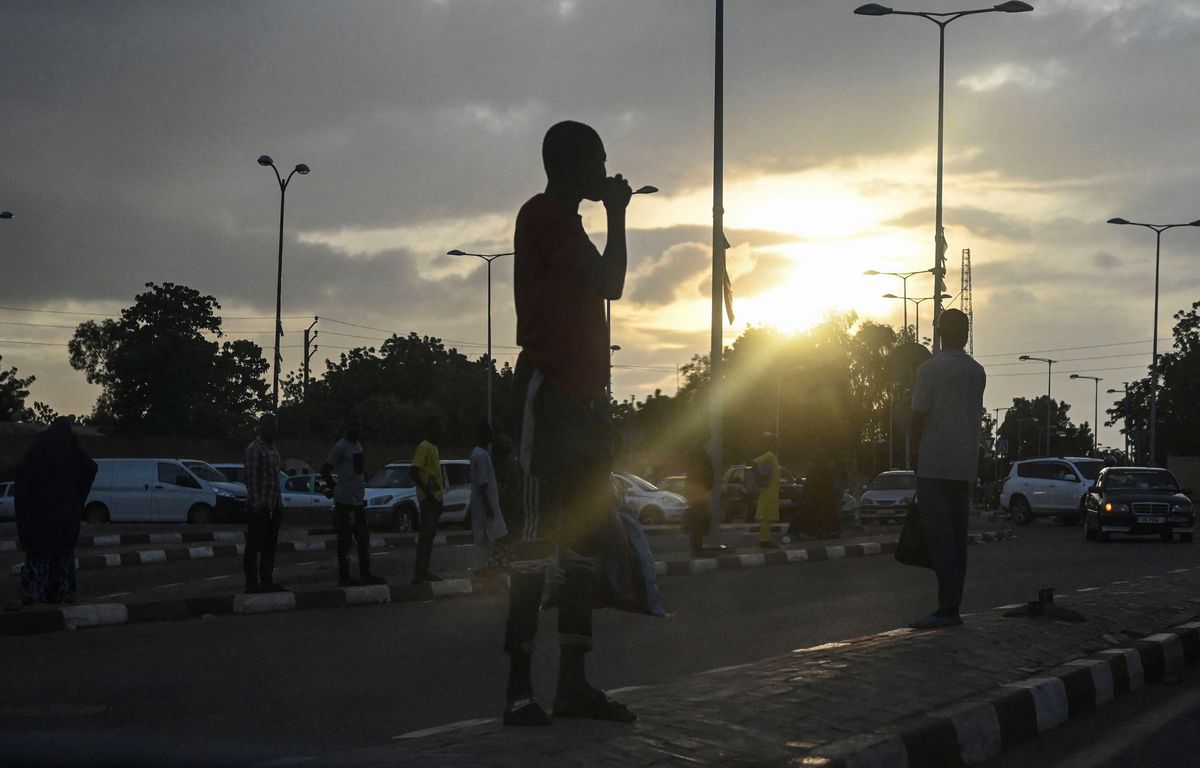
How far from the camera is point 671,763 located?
4.49 metres

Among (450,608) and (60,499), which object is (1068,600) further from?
(60,499)

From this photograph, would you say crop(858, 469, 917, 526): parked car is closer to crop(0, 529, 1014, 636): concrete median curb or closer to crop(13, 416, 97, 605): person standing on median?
crop(0, 529, 1014, 636): concrete median curb

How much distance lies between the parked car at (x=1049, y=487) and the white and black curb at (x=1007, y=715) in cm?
3315

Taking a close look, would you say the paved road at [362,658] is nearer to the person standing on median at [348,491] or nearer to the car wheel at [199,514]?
the person standing on median at [348,491]

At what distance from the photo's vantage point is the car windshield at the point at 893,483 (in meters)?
43.9

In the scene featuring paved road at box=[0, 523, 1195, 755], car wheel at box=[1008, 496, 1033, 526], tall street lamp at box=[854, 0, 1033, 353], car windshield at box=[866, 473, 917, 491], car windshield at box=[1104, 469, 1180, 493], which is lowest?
car wheel at box=[1008, 496, 1033, 526]

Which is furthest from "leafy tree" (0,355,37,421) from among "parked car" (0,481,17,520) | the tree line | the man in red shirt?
the man in red shirt

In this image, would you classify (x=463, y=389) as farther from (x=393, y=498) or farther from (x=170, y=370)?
(x=393, y=498)

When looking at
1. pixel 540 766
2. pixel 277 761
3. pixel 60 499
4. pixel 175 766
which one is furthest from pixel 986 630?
pixel 60 499

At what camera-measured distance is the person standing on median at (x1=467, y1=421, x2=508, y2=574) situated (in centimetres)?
1661

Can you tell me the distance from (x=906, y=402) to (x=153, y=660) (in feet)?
16.7

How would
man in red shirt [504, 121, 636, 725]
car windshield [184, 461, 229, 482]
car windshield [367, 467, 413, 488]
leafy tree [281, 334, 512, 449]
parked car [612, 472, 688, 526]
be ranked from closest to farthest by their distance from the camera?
man in red shirt [504, 121, 636, 725]
car windshield [367, 467, 413, 488]
car windshield [184, 461, 229, 482]
parked car [612, 472, 688, 526]
leafy tree [281, 334, 512, 449]

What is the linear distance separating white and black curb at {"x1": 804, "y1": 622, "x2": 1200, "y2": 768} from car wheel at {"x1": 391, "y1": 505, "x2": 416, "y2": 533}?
26.6 meters

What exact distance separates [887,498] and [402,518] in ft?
52.7
